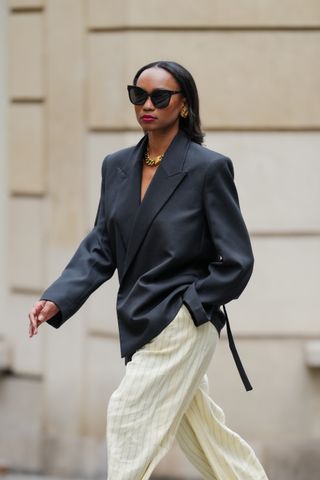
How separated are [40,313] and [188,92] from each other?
3.30 ft

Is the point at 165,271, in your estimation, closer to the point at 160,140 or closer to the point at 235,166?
the point at 160,140

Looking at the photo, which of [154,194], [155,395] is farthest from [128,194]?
[155,395]

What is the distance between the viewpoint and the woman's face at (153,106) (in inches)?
197

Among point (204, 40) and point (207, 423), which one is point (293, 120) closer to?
point (204, 40)

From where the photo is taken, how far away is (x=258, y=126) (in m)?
7.45

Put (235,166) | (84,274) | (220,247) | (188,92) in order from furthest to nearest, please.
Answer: (235,166), (84,274), (188,92), (220,247)

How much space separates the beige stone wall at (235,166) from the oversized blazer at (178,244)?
2360 millimetres

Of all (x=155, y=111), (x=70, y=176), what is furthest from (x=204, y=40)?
(x=155, y=111)

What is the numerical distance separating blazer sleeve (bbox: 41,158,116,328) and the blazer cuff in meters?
0.43

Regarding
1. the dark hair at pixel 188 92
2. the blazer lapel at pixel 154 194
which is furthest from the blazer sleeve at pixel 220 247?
the dark hair at pixel 188 92

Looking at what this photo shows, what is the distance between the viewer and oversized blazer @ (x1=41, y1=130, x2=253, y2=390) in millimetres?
4965

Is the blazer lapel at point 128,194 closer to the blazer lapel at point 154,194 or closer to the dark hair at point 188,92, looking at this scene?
the blazer lapel at point 154,194

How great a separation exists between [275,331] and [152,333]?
8.66 feet

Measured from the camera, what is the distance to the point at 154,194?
16.5 ft
